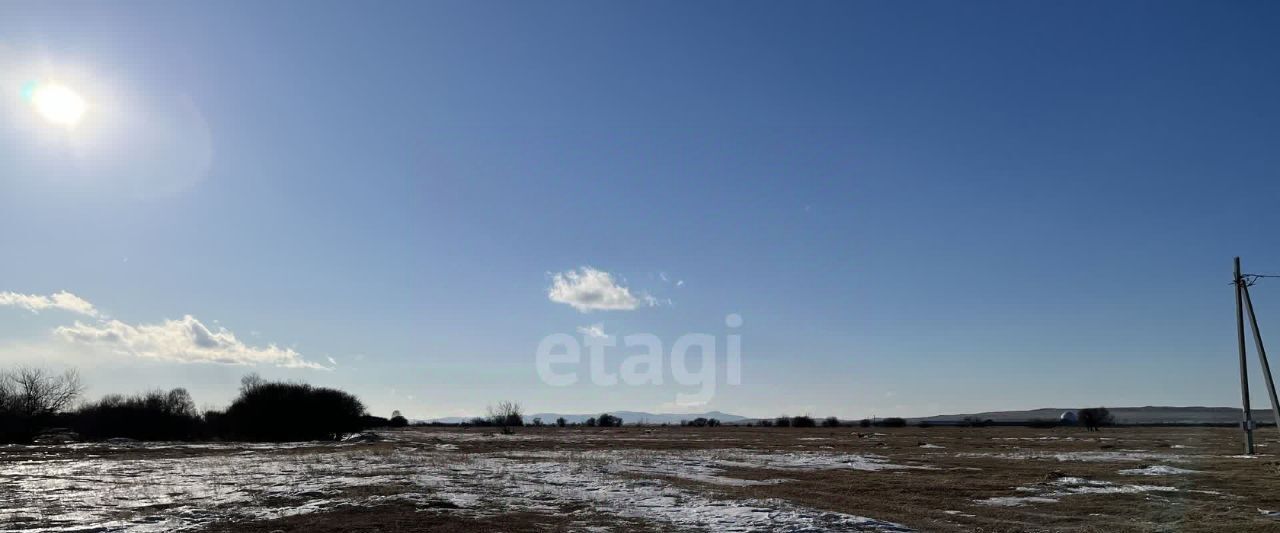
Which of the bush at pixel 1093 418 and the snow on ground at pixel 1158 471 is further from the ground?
the snow on ground at pixel 1158 471

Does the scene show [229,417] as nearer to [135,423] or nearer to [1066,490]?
[135,423]

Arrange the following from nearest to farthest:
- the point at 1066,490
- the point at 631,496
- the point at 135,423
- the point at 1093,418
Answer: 1. the point at 631,496
2. the point at 1066,490
3. the point at 135,423
4. the point at 1093,418

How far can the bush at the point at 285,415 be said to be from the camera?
88250 mm

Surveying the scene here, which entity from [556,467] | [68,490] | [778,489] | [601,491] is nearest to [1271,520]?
[778,489]

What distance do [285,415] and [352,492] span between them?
247 ft

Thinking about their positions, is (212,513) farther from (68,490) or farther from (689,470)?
(689,470)

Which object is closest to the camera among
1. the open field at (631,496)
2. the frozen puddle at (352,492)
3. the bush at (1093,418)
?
the open field at (631,496)

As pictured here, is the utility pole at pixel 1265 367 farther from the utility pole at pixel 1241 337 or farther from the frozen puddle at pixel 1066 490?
the frozen puddle at pixel 1066 490

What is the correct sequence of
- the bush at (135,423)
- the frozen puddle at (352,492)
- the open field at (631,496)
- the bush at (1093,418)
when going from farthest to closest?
the bush at (1093,418) < the bush at (135,423) < the frozen puddle at (352,492) < the open field at (631,496)

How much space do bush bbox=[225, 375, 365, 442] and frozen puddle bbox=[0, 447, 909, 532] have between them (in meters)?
54.7

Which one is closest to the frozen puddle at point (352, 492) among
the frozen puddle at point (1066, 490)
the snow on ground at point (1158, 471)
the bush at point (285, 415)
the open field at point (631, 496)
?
the open field at point (631, 496)

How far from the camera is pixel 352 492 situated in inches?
911

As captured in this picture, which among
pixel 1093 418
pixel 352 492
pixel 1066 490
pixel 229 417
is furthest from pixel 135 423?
pixel 1093 418

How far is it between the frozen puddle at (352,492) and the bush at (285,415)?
54672 mm
